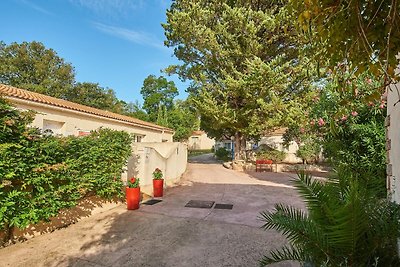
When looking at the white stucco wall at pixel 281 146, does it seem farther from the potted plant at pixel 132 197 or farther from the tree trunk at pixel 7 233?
the tree trunk at pixel 7 233

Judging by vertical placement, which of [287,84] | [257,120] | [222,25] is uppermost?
[222,25]

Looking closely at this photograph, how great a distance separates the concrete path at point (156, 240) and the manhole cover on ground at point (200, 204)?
1.11 ft

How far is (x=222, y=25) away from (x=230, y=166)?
10.1 m

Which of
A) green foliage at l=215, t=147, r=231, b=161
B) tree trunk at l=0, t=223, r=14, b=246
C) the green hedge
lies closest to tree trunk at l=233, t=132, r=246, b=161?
green foliage at l=215, t=147, r=231, b=161

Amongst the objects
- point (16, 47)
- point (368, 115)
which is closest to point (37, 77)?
point (16, 47)

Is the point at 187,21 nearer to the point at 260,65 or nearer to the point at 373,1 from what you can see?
the point at 260,65

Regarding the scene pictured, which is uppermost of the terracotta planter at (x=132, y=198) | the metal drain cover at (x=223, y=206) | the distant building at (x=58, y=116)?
the distant building at (x=58, y=116)

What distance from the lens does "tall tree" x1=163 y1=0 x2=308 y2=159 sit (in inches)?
582

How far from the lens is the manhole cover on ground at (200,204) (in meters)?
7.45

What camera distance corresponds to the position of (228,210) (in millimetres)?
6996

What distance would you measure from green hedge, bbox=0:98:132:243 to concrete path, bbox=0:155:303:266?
0.64 metres

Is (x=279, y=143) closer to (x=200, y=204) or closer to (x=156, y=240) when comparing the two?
(x=200, y=204)

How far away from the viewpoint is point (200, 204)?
7703 mm

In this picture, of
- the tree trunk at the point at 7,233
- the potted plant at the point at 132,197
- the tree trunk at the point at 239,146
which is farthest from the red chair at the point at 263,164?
the tree trunk at the point at 7,233
